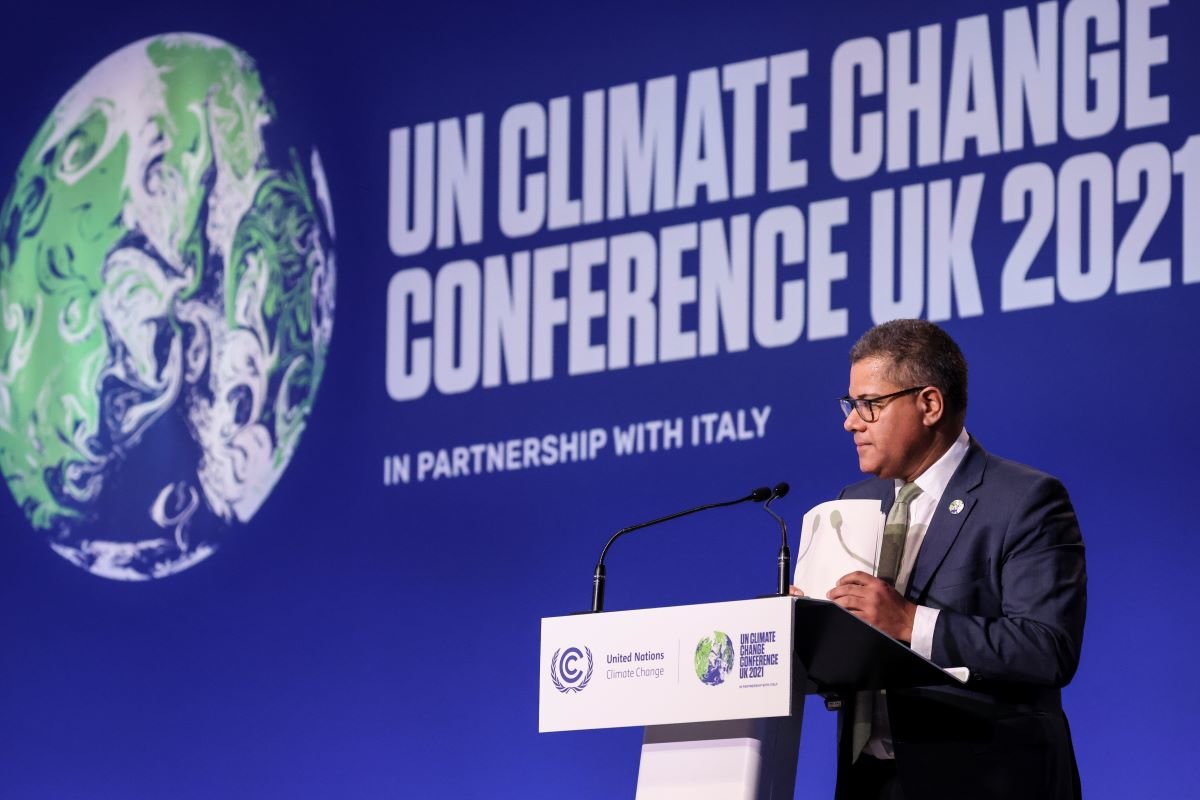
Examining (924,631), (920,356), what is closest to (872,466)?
(920,356)

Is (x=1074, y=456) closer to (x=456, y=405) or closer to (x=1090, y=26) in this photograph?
(x=1090, y=26)

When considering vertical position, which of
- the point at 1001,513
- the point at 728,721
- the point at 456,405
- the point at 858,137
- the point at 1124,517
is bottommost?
the point at 728,721

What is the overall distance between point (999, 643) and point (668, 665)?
0.50m

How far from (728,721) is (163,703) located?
3365 mm

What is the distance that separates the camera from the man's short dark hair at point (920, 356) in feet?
10.2

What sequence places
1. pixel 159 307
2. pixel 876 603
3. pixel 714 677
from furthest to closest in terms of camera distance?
pixel 159 307 < pixel 876 603 < pixel 714 677

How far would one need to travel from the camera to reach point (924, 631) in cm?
281

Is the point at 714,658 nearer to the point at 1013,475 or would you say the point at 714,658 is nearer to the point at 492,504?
the point at 1013,475

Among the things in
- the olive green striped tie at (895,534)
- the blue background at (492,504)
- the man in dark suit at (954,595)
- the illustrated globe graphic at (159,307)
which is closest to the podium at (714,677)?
the man in dark suit at (954,595)

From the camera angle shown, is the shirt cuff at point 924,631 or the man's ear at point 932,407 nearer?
the shirt cuff at point 924,631

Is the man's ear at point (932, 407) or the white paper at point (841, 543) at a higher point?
the man's ear at point (932, 407)

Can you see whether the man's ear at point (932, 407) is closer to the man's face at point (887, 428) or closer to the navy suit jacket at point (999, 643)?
the man's face at point (887, 428)

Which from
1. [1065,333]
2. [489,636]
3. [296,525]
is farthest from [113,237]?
[1065,333]

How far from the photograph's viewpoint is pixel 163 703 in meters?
5.75
